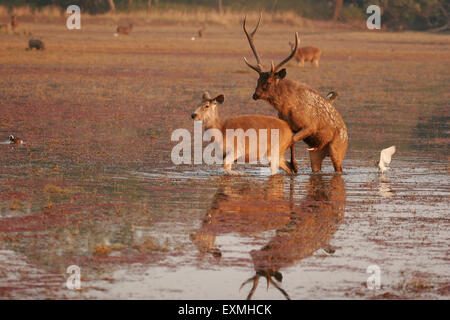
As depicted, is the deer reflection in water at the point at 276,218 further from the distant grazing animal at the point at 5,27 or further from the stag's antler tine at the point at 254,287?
the distant grazing animal at the point at 5,27

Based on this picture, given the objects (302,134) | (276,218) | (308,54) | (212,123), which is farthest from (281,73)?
(308,54)

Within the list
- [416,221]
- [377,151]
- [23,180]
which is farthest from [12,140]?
[416,221]

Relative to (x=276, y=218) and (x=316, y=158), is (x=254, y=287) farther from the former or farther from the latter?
(x=316, y=158)

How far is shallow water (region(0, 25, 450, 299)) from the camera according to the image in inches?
302

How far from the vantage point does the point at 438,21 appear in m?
68.5

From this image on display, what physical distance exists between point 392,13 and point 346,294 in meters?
60.5

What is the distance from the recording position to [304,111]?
1294cm

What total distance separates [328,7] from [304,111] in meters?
61.9

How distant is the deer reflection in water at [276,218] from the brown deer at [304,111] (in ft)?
1.57

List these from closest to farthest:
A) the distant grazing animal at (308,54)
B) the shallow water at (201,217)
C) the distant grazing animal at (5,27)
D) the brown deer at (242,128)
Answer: the shallow water at (201,217), the brown deer at (242,128), the distant grazing animal at (308,54), the distant grazing animal at (5,27)

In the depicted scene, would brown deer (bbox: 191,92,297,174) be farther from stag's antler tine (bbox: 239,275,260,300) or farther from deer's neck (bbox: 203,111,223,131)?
stag's antler tine (bbox: 239,275,260,300)

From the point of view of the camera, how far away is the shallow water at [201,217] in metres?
7.67

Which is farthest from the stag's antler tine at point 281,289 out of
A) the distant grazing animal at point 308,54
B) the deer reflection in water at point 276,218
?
the distant grazing animal at point 308,54

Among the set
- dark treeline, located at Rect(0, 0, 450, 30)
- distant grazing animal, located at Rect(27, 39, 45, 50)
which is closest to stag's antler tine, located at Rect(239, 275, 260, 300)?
distant grazing animal, located at Rect(27, 39, 45, 50)
